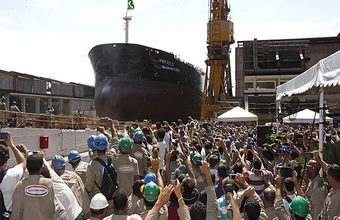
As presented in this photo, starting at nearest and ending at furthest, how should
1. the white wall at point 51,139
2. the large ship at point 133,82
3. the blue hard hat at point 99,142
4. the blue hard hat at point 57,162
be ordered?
the blue hard hat at point 57,162
the blue hard hat at point 99,142
the white wall at point 51,139
the large ship at point 133,82

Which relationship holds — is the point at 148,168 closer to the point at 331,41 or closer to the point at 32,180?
the point at 32,180

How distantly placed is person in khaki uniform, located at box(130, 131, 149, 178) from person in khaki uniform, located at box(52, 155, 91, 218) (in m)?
1.41

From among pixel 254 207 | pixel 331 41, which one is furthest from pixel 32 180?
pixel 331 41

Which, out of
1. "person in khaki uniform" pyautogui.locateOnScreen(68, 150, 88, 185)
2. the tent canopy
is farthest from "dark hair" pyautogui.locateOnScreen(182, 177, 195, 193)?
the tent canopy

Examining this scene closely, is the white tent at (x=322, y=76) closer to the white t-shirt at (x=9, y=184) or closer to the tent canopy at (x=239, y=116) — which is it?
the white t-shirt at (x=9, y=184)

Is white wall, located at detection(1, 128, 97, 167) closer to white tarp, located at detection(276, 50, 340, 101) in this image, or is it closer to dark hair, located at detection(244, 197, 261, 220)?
dark hair, located at detection(244, 197, 261, 220)

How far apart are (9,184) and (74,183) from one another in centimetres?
88

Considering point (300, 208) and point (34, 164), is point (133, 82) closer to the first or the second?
point (34, 164)

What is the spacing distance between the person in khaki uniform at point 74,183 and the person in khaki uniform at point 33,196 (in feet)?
2.50

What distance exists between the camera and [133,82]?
25312 millimetres

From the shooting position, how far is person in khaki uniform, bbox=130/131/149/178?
511 centimetres

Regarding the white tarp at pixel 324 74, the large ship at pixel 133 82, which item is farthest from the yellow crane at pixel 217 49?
the white tarp at pixel 324 74

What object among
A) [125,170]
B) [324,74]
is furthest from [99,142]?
[324,74]

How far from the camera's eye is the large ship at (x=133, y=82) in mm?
25172
